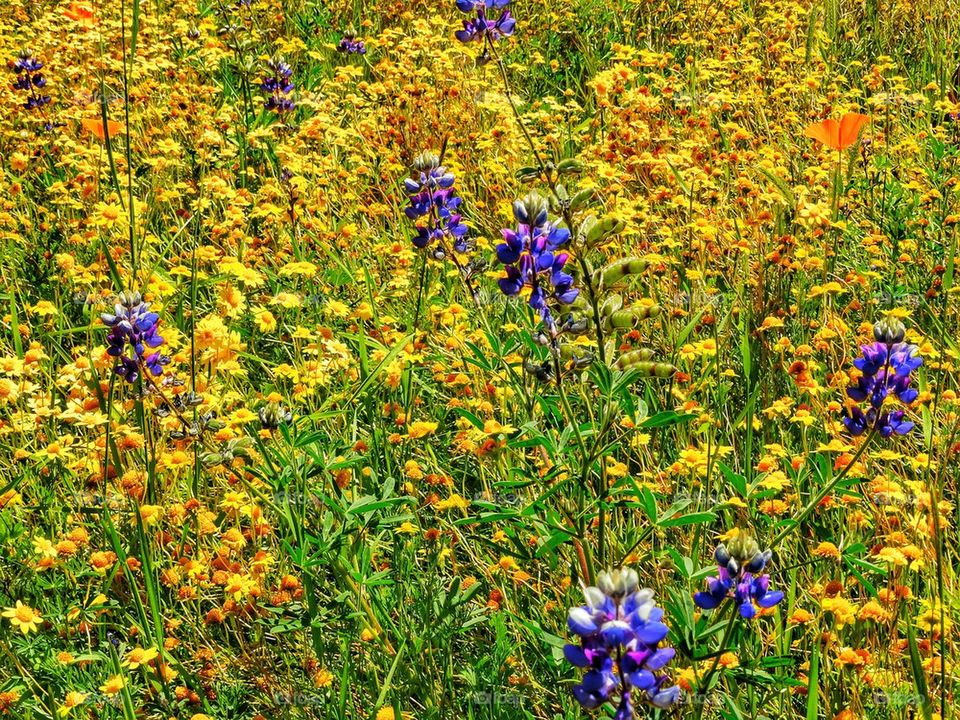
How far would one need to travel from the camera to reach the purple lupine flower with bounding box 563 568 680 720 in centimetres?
109

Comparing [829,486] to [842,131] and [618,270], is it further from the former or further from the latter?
[842,131]

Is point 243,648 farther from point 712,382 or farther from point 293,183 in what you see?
point 293,183

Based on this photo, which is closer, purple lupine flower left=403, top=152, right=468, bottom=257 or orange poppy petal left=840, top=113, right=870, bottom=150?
purple lupine flower left=403, top=152, right=468, bottom=257

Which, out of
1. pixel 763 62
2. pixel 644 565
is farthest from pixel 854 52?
pixel 644 565

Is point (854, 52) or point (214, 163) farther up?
point (854, 52)

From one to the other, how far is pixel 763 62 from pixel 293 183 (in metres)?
2.28

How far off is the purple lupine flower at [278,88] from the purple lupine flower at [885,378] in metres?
2.92

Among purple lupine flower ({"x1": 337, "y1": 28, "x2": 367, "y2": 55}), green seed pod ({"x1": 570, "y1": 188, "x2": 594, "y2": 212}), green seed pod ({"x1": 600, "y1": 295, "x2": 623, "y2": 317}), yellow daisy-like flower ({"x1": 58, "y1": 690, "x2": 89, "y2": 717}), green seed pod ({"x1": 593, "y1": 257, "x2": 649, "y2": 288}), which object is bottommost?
yellow daisy-like flower ({"x1": 58, "y1": 690, "x2": 89, "y2": 717})

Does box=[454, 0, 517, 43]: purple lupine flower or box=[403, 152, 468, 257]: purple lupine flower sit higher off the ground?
box=[454, 0, 517, 43]: purple lupine flower

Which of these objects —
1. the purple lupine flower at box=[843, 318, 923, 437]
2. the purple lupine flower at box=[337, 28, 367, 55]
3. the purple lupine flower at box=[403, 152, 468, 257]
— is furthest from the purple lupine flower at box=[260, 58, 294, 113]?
the purple lupine flower at box=[843, 318, 923, 437]

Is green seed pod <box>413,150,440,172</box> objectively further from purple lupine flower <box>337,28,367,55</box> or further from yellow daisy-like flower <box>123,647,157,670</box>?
purple lupine flower <box>337,28,367,55</box>

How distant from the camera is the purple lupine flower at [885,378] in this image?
5.24ft

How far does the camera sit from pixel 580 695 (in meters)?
1.10

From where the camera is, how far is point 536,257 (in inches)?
62.9
